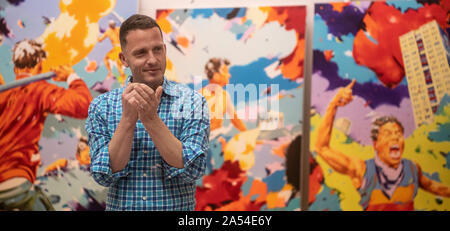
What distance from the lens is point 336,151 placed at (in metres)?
2.25

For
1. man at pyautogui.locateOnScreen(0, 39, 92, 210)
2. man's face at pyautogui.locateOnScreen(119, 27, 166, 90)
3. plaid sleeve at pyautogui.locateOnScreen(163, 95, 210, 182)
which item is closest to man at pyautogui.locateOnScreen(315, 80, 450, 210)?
plaid sleeve at pyautogui.locateOnScreen(163, 95, 210, 182)

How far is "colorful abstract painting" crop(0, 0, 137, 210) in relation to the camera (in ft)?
7.68

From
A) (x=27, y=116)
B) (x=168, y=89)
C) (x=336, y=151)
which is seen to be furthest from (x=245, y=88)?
(x=27, y=116)

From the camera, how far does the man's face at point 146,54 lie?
1.28m

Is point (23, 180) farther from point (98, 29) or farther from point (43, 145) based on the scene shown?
point (98, 29)

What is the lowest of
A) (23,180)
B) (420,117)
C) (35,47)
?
(23,180)

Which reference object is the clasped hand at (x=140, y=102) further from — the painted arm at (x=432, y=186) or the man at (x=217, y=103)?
the painted arm at (x=432, y=186)

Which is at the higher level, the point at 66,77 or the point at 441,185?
the point at 66,77

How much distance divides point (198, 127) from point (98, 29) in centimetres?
134

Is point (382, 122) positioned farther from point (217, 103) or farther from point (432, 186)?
point (217, 103)

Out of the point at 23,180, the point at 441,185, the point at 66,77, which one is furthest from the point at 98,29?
the point at 441,185

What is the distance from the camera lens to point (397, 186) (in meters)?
2.23

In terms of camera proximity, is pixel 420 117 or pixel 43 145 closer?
pixel 420 117
